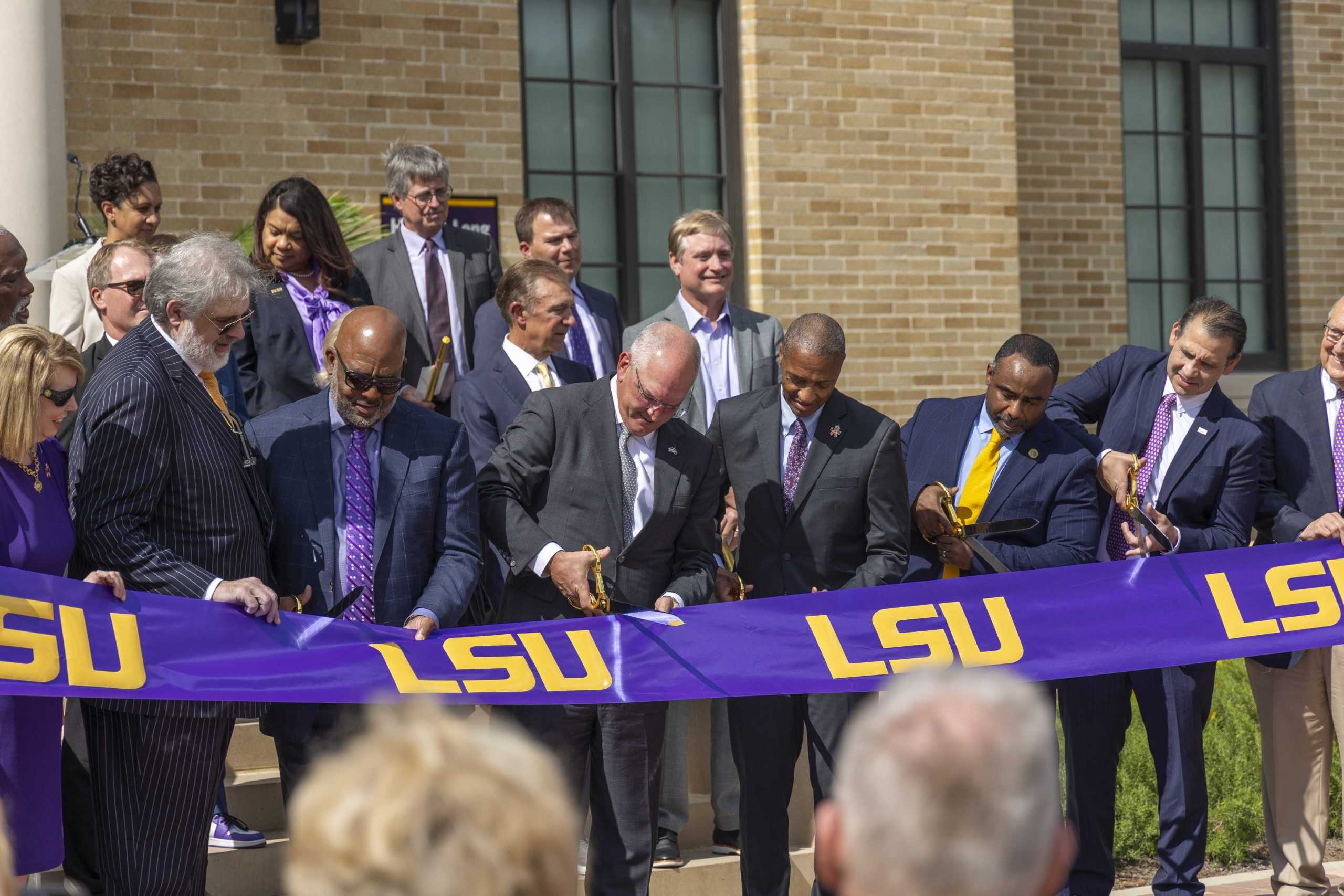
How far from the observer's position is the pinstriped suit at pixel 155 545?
15.2ft

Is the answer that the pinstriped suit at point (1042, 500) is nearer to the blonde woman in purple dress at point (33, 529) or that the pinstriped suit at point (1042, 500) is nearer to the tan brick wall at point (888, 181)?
the blonde woman in purple dress at point (33, 529)

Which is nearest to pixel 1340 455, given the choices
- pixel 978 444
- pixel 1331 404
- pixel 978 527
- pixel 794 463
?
pixel 1331 404

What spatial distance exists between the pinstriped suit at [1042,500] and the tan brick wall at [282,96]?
502 centimetres

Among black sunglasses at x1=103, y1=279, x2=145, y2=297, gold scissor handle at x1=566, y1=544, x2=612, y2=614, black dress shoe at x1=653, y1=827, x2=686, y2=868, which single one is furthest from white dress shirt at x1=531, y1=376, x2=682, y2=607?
black sunglasses at x1=103, y1=279, x2=145, y2=297

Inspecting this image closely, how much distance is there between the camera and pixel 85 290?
21.7 feet

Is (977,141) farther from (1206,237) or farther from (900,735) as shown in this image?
(900,735)

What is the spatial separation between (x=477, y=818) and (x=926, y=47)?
34.2ft

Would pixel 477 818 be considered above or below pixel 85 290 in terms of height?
below

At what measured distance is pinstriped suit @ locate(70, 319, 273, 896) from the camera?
4.63m

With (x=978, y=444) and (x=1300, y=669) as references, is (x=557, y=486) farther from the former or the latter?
(x=1300, y=669)

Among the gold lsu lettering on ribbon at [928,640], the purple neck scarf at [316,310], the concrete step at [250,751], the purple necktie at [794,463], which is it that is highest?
the purple neck scarf at [316,310]

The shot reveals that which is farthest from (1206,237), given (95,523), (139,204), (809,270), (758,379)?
(95,523)

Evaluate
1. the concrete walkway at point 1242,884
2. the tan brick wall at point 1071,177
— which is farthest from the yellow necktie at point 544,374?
the tan brick wall at point 1071,177

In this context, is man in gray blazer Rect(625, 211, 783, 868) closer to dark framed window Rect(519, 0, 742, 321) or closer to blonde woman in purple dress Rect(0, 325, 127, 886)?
blonde woman in purple dress Rect(0, 325, 127, 886)
